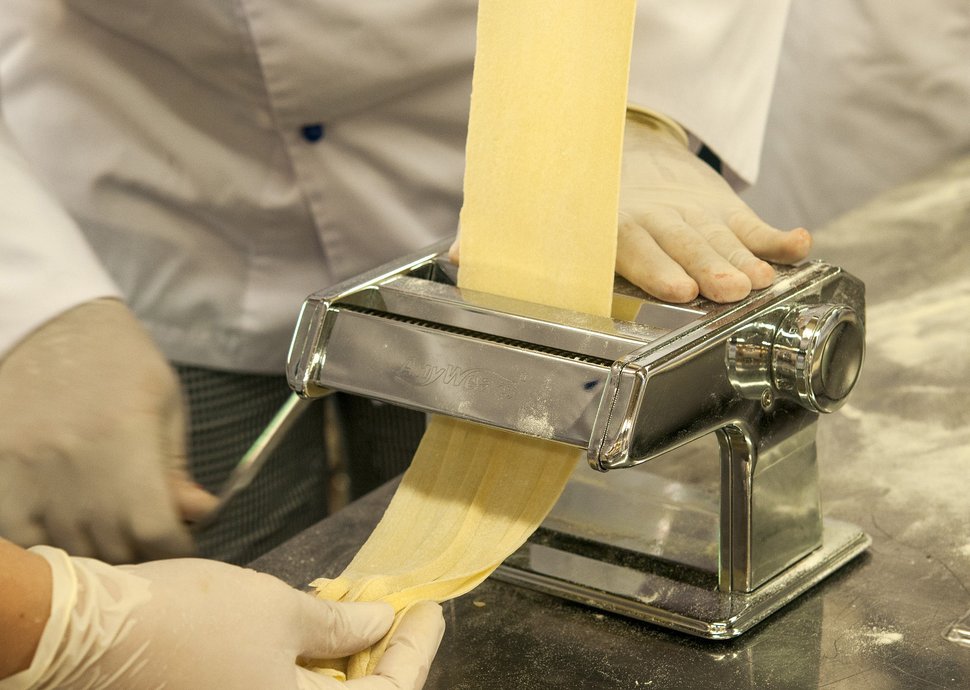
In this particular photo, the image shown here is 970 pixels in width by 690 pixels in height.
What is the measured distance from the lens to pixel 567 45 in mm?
906

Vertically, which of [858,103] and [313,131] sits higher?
[313,131]

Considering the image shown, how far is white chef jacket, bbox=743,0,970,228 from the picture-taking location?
8.07 feet

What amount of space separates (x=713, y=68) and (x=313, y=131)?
0.49 metres

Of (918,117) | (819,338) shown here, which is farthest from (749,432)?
(918,117)

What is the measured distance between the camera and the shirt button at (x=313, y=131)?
1.46 meters

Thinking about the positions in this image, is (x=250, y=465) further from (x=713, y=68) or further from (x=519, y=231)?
(x=713, y=68)

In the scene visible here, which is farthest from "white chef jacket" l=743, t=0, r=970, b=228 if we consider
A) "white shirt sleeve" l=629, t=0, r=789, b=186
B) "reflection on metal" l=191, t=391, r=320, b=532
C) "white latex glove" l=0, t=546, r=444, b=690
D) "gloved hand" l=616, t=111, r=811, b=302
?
"white latex glove" l=0, t=546, r=444, b=690

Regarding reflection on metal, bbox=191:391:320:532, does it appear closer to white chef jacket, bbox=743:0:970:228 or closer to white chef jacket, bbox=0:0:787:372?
white chef jacket, bbox=0:0:787:372

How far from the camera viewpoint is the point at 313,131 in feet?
4.77

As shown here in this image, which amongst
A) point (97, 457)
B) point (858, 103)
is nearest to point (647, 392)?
point (97, 457)

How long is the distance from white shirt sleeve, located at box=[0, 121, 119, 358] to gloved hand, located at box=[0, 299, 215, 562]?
0.27 feet

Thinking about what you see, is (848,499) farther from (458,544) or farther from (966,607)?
(458,544)

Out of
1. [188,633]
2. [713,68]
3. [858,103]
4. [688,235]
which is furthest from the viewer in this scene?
[858,103]

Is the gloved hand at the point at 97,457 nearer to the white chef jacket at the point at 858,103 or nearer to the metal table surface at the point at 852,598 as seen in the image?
the metal table surface at the point at 852,598
